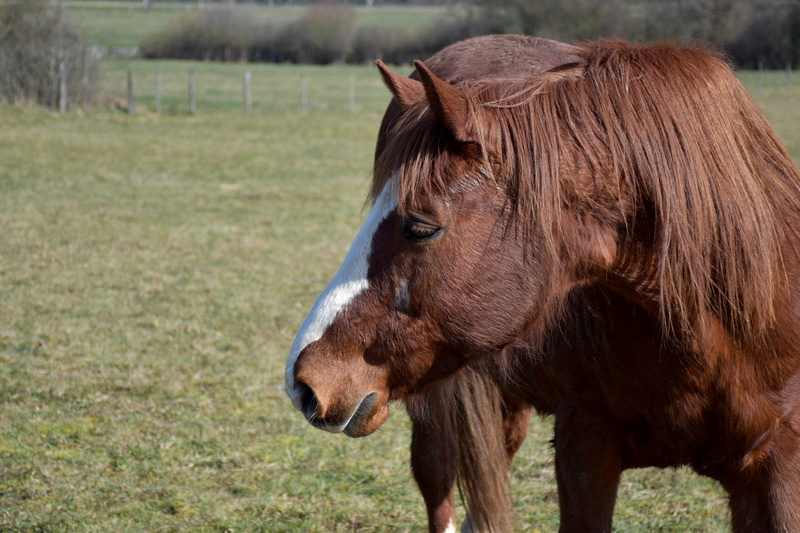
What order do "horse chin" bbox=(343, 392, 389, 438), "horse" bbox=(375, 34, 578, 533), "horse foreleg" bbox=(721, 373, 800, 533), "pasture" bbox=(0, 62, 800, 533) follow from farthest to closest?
"pasture" bbox=(0, 62, 800, 533), "horse" bbox=(375, 34, 578, 533), "horse foreleg" bbox=(721, 373, 800, 533), "horse chin" bbox=(343, 392, 389, 438)

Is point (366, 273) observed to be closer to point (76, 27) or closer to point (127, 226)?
point (127, 226)

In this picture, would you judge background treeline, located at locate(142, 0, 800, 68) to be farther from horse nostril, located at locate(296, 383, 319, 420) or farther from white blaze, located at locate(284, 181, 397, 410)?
horse nostril, located at locate(296, 383, 319, 420)

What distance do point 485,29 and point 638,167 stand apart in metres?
33.8

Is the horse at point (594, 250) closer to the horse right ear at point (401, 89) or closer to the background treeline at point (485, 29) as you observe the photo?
the horse right ear at point (401, 89)

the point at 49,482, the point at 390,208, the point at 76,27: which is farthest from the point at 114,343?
the point at 76,27

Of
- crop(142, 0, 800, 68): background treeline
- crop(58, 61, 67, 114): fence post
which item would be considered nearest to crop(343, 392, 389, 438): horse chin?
crop(142, 0, 800, 68): background treeline

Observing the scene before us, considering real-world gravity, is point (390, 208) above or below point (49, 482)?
above

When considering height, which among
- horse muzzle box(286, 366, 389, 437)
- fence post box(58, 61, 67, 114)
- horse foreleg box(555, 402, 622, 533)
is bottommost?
fence post box(58, 61, 67, 114)

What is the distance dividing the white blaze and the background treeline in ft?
47.5

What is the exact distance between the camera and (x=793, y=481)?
71.4 inches

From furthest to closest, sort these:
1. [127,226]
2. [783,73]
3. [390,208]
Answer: [783,73]
[127,226]
[390,208]

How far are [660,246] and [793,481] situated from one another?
0.72 m

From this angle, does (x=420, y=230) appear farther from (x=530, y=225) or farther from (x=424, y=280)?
(x=530, y=225)

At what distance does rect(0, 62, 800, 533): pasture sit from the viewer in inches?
125
